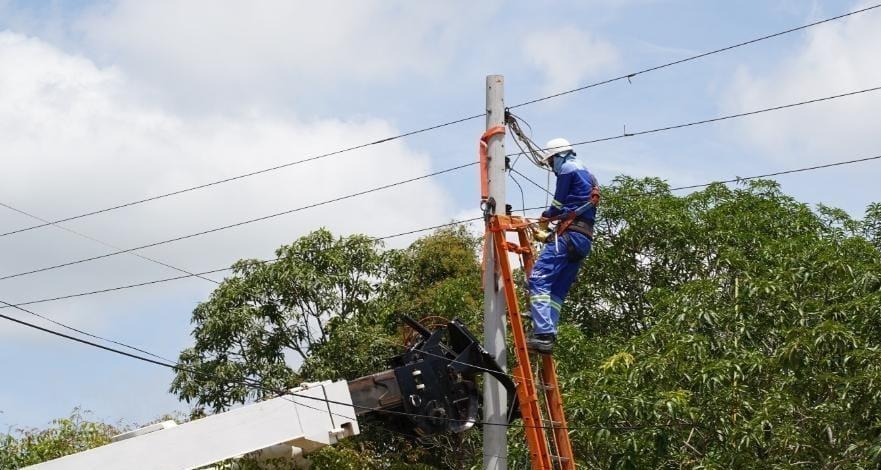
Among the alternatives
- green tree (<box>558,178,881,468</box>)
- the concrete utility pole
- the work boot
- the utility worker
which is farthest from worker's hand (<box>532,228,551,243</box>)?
green tree (<box>558,178,881,468</box>)

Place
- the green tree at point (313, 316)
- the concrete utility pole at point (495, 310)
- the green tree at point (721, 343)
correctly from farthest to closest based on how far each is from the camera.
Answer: the green tree at point (313, 316), the green tree at point (721, 343), the concrete utility pole at point (495, 310)

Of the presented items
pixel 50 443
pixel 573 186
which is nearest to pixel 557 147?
pixel 573 186

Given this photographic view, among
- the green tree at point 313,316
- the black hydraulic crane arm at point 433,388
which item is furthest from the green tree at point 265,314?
the black hydraulic crane arm at point 433,388

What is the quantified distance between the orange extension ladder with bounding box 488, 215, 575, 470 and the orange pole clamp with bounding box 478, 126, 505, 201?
0.28 metres

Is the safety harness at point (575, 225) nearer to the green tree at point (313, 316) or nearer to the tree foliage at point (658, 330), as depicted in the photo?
the tree foliage at point (658, 330)

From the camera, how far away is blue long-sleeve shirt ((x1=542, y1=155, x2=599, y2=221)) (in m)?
10.2

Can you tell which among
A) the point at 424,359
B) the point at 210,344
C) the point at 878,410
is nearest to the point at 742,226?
the point at 878,410

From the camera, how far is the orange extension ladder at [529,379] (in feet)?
32.4

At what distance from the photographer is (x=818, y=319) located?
48.7 feet

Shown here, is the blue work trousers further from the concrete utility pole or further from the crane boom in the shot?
the crane boom

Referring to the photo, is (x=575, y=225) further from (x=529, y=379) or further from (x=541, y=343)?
(x=529, y=379)

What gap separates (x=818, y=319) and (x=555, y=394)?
5610mm

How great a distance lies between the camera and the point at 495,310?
33.3ft

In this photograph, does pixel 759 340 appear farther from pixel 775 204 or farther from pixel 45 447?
pixel 45 447
